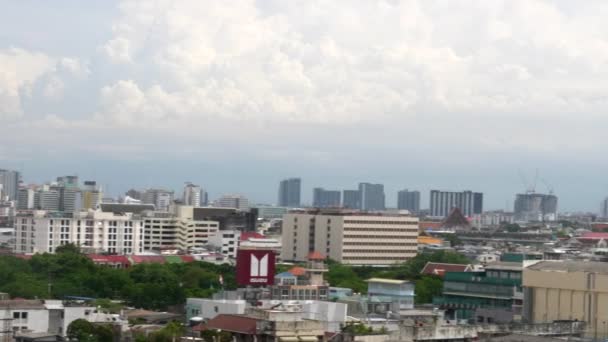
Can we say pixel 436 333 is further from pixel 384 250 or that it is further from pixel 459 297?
pixel 384 250

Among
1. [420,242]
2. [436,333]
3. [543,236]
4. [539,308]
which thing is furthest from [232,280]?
[543,236]

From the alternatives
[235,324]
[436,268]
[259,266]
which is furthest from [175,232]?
[235,324]

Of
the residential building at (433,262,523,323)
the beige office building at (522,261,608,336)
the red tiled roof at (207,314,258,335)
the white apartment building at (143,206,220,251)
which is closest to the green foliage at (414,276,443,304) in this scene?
the residential building at (433,262,523,323)

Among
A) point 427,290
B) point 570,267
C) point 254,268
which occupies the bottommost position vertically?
point 427,290

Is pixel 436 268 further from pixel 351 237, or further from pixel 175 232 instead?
pixel 175 232

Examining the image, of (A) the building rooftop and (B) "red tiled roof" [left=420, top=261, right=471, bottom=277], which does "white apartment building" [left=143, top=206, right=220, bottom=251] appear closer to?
(B) "red tiled roof" [left=420, top=261, right=471, bottom=277]

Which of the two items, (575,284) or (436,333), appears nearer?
(436,333)
